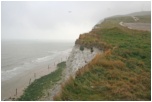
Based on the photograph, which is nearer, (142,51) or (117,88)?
(117,88)

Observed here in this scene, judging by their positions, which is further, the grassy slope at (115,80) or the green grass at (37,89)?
the green grass at (37,89)

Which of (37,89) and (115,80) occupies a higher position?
(115,80)

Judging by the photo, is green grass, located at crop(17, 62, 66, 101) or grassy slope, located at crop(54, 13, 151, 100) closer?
grassy slope, located at crop(54, 13, 151, 100)

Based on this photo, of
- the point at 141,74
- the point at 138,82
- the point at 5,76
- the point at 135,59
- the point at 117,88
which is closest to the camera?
the point at 117,88

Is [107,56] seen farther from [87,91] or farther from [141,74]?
[87,91]

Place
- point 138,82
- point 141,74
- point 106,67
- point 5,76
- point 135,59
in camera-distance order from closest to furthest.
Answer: point 138,82
point 141,74
point 106,67
point 135,59
point 5,76

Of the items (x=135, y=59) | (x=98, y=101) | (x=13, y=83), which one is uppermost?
(x=135, y=59)

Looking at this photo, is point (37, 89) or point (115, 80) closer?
point (115, 80)

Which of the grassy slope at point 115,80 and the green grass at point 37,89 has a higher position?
the grassy slope at point 115,80

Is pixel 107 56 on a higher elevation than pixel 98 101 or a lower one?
higher

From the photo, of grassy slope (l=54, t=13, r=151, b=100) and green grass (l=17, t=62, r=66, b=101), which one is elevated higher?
grassy slope (l=54, t=13, r=151, b=100)

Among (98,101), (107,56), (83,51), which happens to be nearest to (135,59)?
(107,56)
